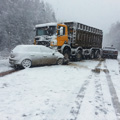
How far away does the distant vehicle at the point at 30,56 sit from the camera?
9.00 meters

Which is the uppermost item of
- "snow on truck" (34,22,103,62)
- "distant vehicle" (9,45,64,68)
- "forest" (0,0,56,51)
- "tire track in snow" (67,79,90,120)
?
"forest" (0,0,56,51)

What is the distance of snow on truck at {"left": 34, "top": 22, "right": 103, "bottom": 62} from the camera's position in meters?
11.4

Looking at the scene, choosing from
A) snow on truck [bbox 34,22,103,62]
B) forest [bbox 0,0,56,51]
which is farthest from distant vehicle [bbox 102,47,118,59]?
forest [bbox 0,0,56,51]

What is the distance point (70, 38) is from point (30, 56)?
17.4 ft

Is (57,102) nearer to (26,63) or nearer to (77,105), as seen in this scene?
(77,105)

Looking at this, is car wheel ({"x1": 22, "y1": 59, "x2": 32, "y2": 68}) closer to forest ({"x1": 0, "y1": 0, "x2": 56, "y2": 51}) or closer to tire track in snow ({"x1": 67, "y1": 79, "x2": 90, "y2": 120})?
tire track in snow ({"x1": 67, "y1": 79, "x2": 90, "y2": 120})

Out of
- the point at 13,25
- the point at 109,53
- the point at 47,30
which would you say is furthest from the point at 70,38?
the point at 13,25

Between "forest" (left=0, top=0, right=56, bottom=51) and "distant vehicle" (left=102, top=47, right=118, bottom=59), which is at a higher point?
"forest" (left=0, top=0, right=56, bottom=51)

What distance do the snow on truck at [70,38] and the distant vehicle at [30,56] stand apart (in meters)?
1.27

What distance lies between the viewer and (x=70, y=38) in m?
13.4

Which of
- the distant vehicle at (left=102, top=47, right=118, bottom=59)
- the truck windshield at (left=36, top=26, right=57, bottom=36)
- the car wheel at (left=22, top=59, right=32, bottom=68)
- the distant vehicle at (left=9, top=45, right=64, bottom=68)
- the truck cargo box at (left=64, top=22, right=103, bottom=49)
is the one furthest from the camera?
the distant vehicle at (left=102, top=47, right=118, bottom=59)

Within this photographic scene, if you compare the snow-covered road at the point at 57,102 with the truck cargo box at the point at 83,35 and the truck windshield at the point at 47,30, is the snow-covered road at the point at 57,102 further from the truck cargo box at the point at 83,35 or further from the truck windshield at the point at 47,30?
the truck cargo box at the point at 83,35

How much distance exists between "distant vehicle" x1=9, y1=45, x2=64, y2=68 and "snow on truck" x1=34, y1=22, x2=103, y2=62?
1265mm

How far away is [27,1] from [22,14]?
15942 mm
